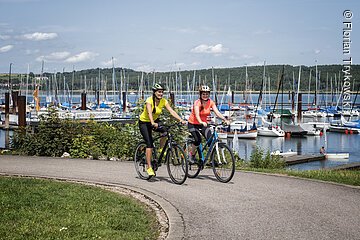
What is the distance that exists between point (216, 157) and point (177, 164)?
0.87m

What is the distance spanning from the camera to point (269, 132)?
70812 mm

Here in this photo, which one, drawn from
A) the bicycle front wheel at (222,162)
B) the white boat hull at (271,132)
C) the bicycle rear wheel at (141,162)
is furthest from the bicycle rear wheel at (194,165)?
the white boat hull at (271,132)

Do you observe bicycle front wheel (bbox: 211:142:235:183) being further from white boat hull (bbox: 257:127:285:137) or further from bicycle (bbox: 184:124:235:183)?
white boat hull (bbox: 257:127:285:137)

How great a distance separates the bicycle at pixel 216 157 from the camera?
37.4 feet

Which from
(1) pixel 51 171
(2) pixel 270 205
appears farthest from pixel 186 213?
(1) pixel 51 171

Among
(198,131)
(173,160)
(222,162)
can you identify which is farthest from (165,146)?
(222,162)

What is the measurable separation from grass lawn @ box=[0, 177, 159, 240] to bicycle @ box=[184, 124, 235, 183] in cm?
229

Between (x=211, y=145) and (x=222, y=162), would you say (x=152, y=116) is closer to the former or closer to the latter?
(x=211, y=145)

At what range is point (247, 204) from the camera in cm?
920

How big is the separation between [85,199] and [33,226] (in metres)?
2.06

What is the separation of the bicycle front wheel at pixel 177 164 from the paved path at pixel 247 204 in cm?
19

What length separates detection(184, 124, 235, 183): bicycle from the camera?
11.4 m

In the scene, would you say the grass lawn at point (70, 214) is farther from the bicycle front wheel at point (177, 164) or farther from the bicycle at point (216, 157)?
the bicycle at point (216, 157)

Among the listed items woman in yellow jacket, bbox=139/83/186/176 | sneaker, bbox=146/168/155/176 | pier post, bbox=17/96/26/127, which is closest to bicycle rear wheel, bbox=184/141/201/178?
woman in yellow jacket, bbox=139/83/186/176
